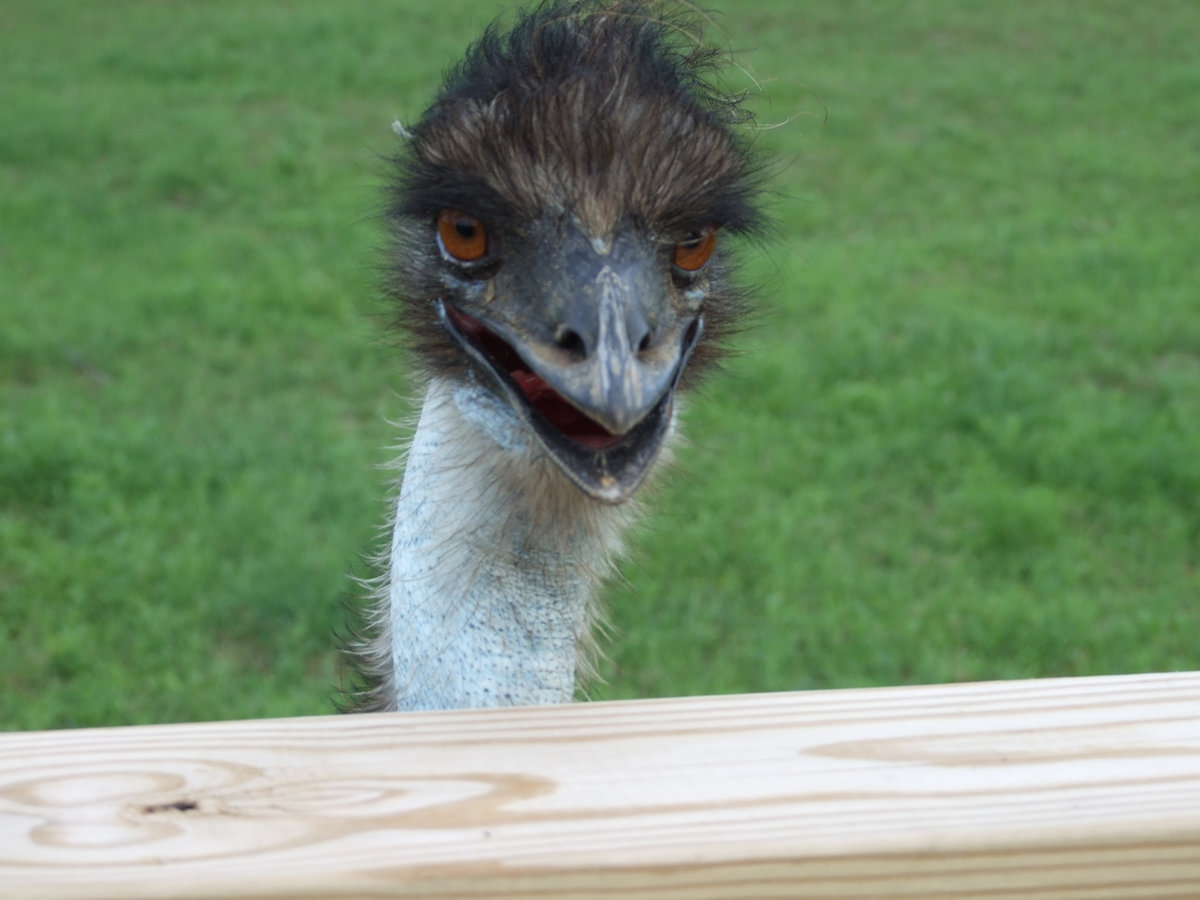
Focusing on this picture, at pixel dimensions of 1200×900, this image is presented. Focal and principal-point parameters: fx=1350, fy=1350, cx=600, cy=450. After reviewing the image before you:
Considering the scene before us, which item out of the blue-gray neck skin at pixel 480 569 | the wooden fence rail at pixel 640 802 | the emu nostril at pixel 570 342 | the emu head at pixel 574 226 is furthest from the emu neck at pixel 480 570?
the wooden fence rail at pixel 640 802

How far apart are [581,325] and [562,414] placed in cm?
13

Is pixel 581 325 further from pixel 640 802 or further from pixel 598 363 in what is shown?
pixel 640 802

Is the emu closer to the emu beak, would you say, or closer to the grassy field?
the emu beak

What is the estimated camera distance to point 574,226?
1231 mm

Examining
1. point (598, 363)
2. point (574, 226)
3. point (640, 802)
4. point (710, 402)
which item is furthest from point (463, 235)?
point (710, 402)

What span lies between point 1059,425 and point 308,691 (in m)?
2.64

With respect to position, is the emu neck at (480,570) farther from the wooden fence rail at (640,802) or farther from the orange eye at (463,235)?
the wooden fence rail at (640,802)

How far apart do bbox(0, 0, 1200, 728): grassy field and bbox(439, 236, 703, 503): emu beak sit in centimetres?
53

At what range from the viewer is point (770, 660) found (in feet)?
11.3

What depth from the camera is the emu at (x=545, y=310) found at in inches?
47.0

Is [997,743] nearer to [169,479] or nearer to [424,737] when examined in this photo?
[424,737]

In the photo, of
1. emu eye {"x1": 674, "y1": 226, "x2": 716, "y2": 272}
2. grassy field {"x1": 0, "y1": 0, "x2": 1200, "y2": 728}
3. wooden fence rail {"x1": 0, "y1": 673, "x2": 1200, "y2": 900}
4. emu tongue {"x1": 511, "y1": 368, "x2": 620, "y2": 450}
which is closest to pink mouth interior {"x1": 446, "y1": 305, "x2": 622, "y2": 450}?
emu tongue {"x1": 511, "y1": 368, "x2": 620, "y2": 450}

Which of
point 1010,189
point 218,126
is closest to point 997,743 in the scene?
point 1010,189

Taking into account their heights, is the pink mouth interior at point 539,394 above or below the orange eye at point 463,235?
below
